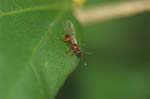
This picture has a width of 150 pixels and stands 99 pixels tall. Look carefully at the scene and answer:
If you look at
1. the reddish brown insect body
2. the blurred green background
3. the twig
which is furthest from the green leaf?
the blurred green background

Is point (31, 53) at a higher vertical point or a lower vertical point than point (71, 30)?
lower

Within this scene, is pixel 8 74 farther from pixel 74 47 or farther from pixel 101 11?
pixel 101 11

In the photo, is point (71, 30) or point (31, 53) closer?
→ point (31, 53)

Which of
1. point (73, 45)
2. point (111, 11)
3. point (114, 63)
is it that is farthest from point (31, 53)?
point (114, 63)

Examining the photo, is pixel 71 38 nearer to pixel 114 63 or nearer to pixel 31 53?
pixel 31 53

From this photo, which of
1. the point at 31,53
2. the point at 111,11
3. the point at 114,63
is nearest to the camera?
the point at 31,53

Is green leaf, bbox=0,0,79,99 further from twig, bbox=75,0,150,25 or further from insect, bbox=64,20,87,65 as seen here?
twig, bbox=75,0,150,25
